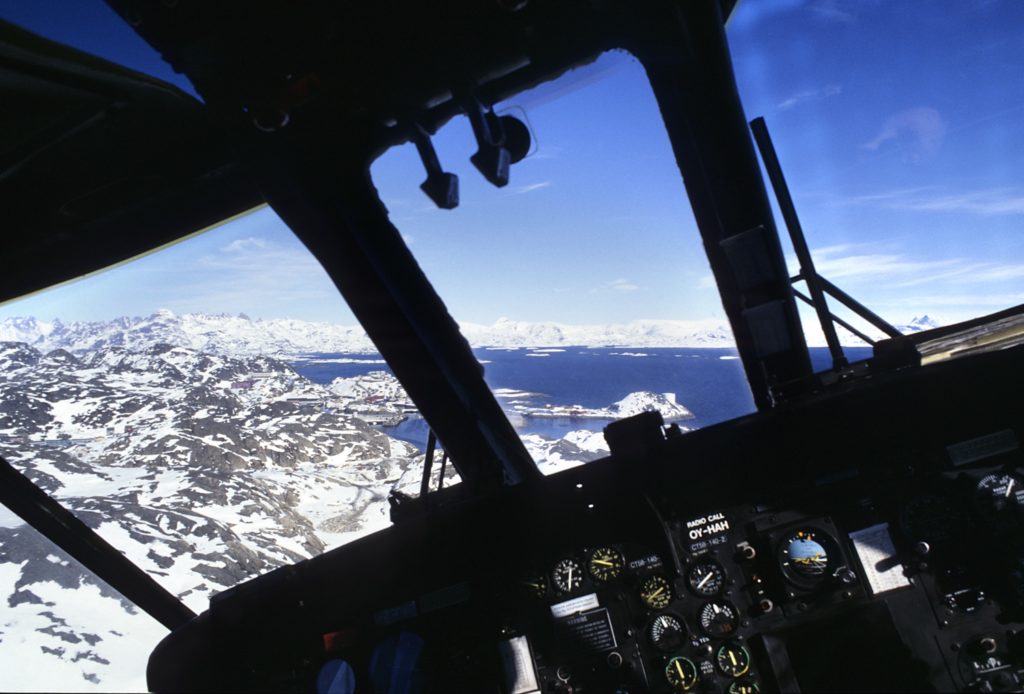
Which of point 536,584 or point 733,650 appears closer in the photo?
point 733,650

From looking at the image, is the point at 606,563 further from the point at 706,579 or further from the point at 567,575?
the point at 706,579

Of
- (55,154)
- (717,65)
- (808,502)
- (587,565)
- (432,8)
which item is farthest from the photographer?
(587,565)

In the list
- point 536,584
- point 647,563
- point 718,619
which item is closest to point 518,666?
point 536,584

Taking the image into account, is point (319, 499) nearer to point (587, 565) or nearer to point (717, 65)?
point (587, 565)

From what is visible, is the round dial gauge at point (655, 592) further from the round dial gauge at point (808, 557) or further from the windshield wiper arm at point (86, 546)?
the windshield wiper arm at point (86, 546)

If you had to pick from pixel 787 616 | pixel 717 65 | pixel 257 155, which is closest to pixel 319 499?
pixel 257 155
